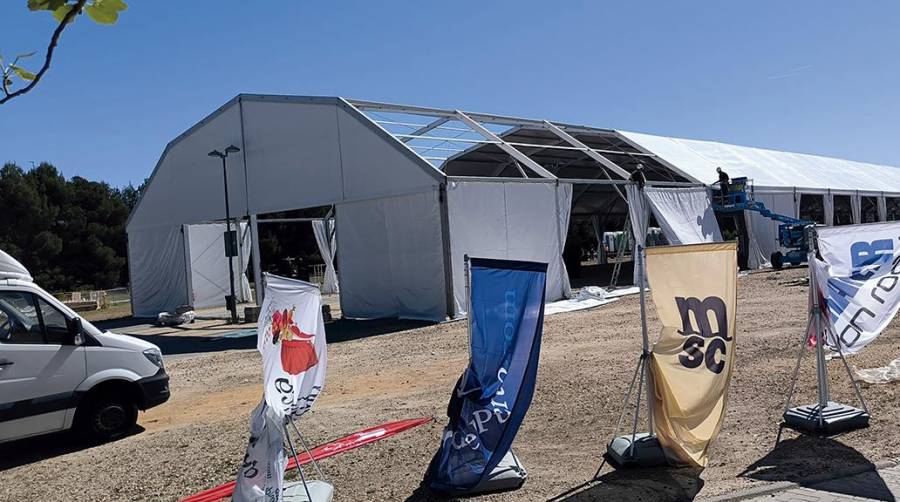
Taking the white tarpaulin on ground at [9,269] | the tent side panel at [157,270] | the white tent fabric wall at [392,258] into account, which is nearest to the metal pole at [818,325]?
the white tarpaulin on ground at [9,269]

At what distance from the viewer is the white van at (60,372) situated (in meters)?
6.76

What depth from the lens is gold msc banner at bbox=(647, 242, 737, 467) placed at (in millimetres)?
5074

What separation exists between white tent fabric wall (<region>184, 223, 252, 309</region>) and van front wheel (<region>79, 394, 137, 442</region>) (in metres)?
18.1

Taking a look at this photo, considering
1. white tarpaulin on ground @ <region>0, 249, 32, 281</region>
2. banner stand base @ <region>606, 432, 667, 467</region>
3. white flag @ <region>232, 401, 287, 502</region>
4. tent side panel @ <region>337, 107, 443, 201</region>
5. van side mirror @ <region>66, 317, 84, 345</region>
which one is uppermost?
tent side panel @ <region>337, 107, 443, 201</region>

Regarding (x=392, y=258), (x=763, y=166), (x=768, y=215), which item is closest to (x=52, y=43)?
(x=392, y=258)

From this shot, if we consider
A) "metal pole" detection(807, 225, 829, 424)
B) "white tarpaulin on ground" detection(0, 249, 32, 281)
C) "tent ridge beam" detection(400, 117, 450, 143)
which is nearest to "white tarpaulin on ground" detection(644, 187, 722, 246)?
"tent ridge beam" detection(400, 117, 450, 143)

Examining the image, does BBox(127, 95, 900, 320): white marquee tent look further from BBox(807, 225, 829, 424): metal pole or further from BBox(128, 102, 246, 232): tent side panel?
BBox(807, 225, 829, 424): metal pole

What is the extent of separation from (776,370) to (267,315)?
20.3 feet

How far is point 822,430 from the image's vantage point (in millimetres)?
5758

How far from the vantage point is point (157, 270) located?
2570 centimetres

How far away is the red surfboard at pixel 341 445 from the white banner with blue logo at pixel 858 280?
3907mm

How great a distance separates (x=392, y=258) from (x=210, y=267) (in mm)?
11531

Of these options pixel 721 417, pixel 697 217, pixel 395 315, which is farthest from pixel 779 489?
pixel 697 217

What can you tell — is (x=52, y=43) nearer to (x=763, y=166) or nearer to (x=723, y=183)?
(x=723, y=183)
